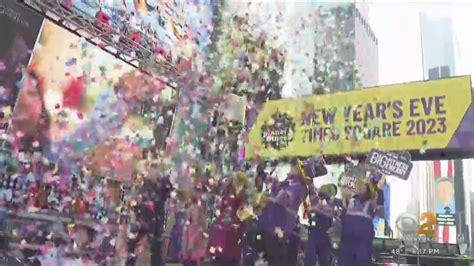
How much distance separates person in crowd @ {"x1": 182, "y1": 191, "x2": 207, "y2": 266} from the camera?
334 cm

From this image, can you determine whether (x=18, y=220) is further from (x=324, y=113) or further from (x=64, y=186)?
(x=324, y=113)

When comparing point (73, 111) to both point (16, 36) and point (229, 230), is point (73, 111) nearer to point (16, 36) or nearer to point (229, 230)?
point (16, 36)

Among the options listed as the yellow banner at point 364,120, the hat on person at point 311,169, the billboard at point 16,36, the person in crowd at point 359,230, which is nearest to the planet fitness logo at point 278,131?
the yellow banner at point 364,120

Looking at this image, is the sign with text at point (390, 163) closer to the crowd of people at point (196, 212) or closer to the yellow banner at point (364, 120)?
the crowd of people at point (196, 212)

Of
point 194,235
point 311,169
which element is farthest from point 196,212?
point 311,169

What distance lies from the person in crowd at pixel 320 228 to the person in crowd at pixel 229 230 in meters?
0.48

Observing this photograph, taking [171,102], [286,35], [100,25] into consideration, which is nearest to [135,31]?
[100,25]

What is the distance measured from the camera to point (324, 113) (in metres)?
4.46

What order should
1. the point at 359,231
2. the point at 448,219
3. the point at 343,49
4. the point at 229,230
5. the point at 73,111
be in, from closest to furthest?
the point at 359,231, the point at 229,230, the point at 73,111, the point at 343,49, the point at 448,219

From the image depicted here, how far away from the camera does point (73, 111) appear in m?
3.91

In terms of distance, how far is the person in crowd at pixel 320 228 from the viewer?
3.34 metres

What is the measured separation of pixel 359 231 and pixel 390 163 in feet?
3.06

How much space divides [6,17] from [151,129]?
1578mm

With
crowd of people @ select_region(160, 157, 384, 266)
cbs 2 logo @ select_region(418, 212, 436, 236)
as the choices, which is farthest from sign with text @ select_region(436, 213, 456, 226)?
crowd of people @ select_region(160, 157, 384, 266)
